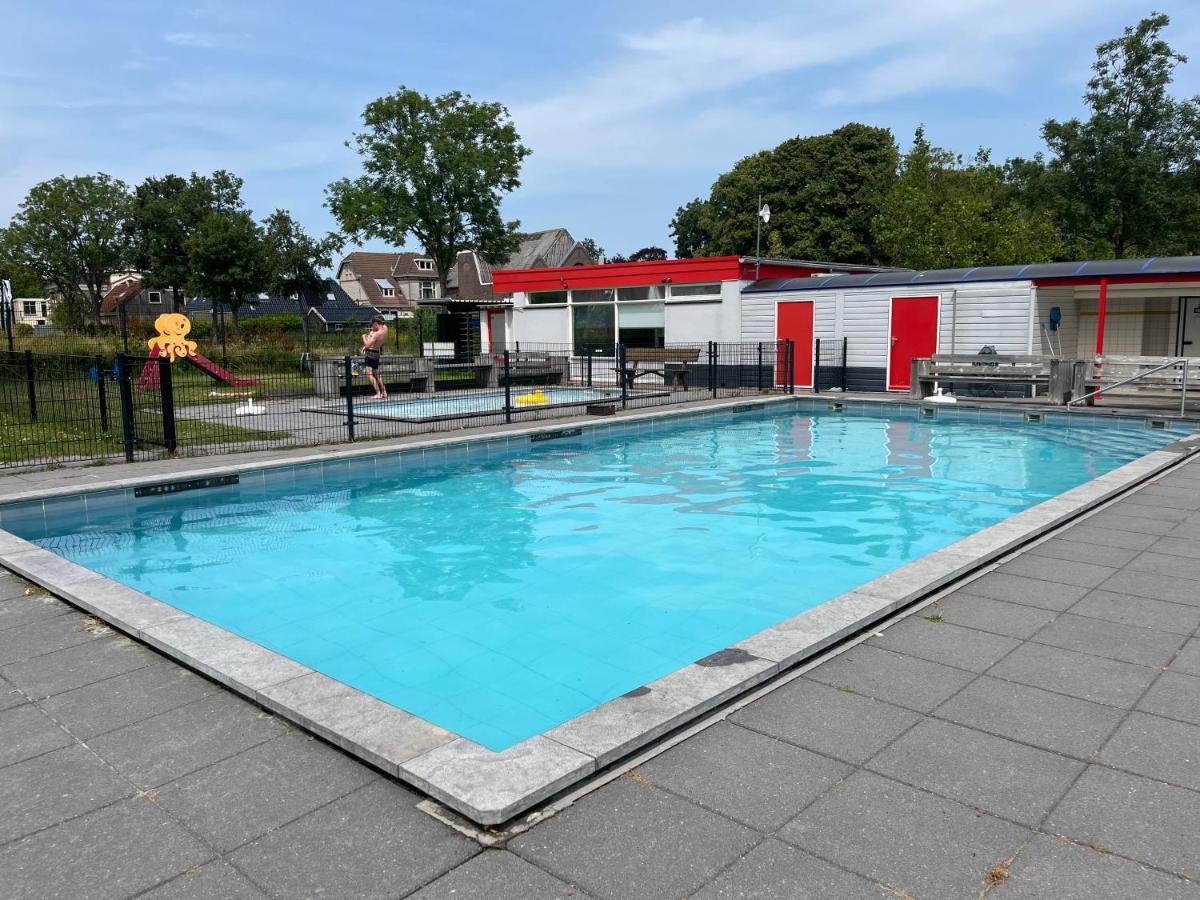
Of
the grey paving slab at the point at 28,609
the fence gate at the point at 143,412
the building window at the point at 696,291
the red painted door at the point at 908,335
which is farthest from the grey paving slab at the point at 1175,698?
the building window at the point at 696,291

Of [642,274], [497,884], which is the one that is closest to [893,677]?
[497,884]

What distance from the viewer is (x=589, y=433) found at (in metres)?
14.4

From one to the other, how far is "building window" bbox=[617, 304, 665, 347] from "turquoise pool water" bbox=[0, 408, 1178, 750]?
36.0 feet

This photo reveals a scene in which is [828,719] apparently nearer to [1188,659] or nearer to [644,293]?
[1188,659]

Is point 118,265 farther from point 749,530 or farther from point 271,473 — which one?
point 749,530

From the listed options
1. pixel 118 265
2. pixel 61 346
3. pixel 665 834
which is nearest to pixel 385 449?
pixel 665 834

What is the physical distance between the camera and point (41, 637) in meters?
4.55

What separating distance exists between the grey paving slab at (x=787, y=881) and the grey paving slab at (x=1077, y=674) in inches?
70.7

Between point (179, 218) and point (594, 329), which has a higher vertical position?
point (179, 218)

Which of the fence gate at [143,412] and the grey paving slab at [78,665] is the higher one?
the fence gate at [143,412]

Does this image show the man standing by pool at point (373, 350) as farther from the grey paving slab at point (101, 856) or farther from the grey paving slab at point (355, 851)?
the grey paving slab at point (355, 851)

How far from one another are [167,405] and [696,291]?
48.3ft

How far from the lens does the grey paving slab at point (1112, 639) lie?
13.5ft

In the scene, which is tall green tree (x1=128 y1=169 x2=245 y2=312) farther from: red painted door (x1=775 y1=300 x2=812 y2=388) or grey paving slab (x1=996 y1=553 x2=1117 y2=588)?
grey paving slab (x1=996 y1=553 x2=1117 y2=588)
